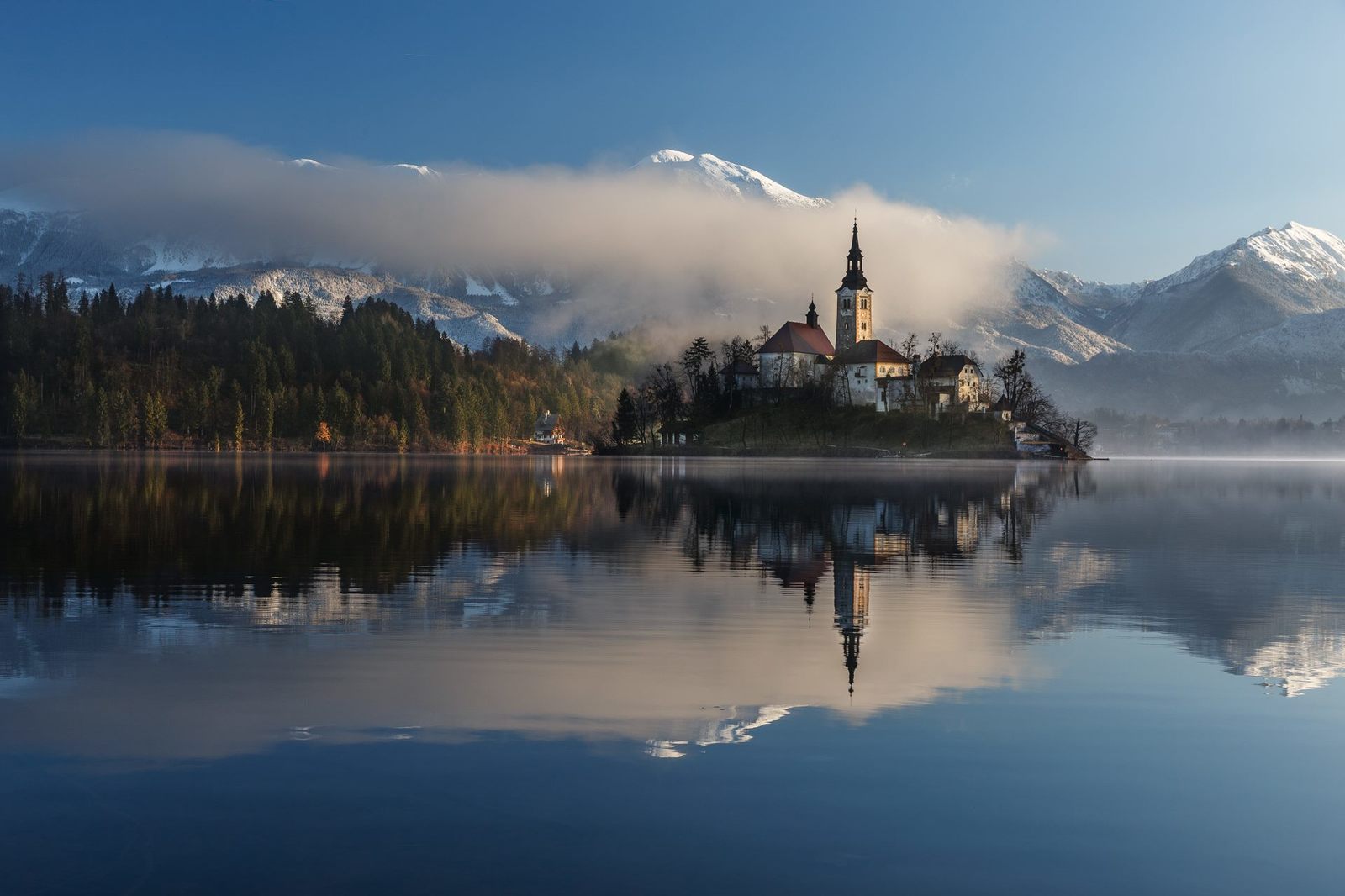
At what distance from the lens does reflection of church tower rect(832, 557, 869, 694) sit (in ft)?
75.5

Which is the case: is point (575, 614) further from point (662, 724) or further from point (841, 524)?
point (841, 524)

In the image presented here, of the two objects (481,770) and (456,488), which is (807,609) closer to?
(481,770)

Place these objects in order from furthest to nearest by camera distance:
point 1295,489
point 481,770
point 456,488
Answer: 1. point 1295,489
2. point 456,488
3. point 481,770

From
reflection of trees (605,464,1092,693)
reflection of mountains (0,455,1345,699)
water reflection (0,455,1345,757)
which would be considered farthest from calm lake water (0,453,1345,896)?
reflection of trees (605,464,1092,693)

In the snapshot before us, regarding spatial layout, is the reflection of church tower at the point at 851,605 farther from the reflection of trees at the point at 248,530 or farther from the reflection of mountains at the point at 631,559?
the reflection of trees at the point at 248,530

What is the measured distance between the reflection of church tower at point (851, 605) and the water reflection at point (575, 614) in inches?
5.7

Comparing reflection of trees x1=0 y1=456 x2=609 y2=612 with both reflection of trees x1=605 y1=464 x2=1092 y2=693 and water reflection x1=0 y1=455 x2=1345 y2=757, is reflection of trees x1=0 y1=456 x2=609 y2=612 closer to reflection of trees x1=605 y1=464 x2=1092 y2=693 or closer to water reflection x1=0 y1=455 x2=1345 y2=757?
water reflection x1=0 y1=455 x2=1345 y2=757

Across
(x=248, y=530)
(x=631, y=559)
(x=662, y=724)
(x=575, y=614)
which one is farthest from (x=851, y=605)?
(x=248, y=530)

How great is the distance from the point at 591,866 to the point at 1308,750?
10.9 m

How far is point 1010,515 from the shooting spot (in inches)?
2613

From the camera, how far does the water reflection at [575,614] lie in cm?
1773

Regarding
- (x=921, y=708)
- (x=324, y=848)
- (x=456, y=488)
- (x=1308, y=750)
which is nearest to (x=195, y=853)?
(x=324, y=848)

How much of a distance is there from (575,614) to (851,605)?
A: 7.42m

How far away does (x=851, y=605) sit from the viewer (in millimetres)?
29828
